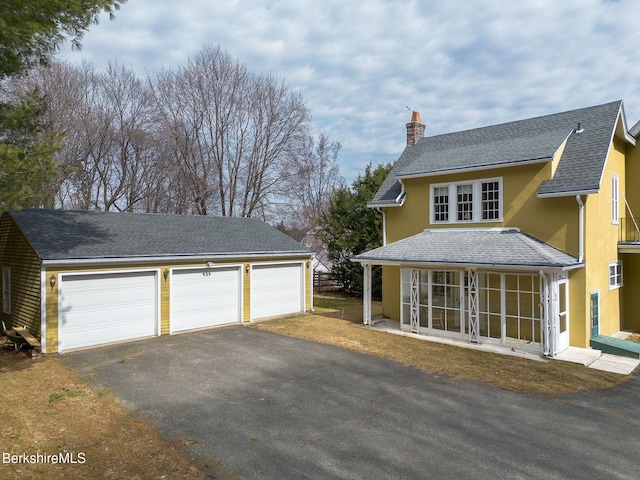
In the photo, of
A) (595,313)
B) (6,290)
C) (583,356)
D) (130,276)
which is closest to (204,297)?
(130,276)

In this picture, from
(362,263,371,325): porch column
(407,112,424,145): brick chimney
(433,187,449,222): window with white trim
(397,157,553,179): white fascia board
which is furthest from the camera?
(407,112,424,145): brick chimney

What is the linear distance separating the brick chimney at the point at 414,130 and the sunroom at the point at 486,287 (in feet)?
21.0

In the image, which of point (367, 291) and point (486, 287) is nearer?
point (486, 287)

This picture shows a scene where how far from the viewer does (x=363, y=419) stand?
23.2 ft

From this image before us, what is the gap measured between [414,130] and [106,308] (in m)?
14.8

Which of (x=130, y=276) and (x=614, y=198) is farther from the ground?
(x=614, y=198)

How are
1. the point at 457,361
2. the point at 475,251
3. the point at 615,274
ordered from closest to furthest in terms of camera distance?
the point at 457,361, the point at 475,251, the point at 615,274

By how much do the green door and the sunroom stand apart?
0.74 meters

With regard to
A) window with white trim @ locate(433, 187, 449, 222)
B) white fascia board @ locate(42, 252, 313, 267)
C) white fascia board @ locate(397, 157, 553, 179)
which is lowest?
white fascia board @ locate(42, 252, 313, 267)

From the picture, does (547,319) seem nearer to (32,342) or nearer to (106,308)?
(106,308)

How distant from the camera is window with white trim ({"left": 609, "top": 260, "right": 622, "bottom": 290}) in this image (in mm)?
13424

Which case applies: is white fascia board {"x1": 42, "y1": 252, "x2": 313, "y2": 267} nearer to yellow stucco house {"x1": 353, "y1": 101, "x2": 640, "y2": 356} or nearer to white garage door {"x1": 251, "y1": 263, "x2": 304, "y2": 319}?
white garage door {"x1": 251, "y1": 263, "x2": 304, "y2": 319}

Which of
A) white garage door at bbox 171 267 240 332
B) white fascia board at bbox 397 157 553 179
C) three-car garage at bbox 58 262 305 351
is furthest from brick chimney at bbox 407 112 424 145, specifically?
white garage door at bbox 171 267 240 332

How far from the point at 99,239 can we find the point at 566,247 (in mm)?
14356
